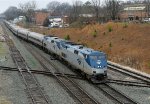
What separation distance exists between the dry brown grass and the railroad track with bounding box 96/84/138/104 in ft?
31.5

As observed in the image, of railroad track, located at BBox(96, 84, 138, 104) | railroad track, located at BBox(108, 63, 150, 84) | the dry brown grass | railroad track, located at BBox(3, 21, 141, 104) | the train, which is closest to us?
railroad track, located at BBox(96, 84, 138, 104)

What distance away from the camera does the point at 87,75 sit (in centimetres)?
2930

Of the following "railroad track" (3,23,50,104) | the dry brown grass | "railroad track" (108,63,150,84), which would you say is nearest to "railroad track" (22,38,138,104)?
"railroad track" (3,23,50,104)

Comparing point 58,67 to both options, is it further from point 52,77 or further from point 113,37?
point 113,37

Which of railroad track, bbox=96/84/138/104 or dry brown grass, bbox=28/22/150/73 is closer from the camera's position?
railroad track, bbox=96/84/138/104

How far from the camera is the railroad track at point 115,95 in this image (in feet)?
74.2

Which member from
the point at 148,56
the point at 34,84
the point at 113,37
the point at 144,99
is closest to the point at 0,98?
the point at 34,84

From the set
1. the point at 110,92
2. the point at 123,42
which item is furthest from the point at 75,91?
the point at 123,42

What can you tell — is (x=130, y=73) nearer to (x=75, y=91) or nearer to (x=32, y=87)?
(x=75, y=91)

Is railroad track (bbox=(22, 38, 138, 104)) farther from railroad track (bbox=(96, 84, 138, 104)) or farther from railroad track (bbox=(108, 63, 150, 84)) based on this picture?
railroad track (bbox=(108, 63, 150, 84))

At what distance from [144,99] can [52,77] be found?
1018cm

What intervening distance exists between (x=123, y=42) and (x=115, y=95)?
28516 millimetres

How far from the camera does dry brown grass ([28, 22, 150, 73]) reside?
4103 cm

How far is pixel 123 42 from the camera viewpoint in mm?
52281
